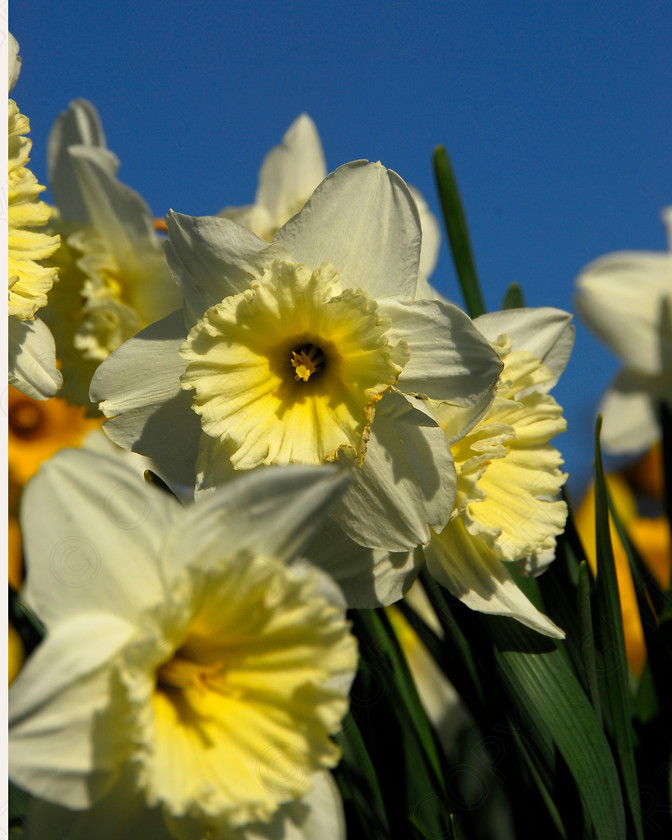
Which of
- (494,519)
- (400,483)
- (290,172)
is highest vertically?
(290,172)

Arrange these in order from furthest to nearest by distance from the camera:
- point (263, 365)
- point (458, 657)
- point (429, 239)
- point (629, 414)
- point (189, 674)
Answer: point (629, 414), point (429, 239), point (458, 657), point (263, 365), point (189, 674)

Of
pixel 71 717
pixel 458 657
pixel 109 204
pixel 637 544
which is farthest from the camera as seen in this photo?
pixel 637 544

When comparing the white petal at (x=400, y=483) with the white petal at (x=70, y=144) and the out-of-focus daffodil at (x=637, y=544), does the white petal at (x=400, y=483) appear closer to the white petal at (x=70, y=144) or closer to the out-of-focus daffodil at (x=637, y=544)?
the white petal at (x=70, y=144)

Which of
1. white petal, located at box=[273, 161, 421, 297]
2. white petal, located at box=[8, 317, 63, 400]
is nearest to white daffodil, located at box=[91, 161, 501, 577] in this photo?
white petal, located at box=[273, 161, 421, 297]

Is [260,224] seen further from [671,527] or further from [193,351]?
[671,527]

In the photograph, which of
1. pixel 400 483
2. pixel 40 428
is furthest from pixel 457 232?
pixel 40 428

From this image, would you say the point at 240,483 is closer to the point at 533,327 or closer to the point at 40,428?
the point at 533,327
